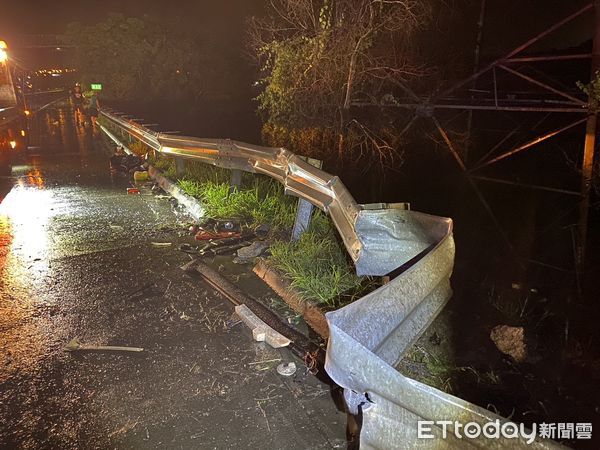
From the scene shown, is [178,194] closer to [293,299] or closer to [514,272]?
[293,299]

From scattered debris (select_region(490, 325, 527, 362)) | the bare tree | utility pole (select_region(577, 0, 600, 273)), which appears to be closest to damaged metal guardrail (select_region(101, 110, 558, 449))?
scattered debris (select_region(490, 325, 527, 362))

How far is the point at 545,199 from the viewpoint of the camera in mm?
10344

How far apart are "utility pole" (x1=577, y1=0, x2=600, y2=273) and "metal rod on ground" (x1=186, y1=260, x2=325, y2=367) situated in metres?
5.06

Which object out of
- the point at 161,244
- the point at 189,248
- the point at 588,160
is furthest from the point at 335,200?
the point at 588,160

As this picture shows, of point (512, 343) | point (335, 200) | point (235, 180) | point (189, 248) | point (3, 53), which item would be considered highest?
point (3, 53)

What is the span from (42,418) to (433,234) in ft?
9.80

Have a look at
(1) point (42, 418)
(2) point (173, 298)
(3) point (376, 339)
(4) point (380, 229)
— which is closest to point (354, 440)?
(3) point (376, 339)

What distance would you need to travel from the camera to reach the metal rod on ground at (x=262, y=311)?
3.65m

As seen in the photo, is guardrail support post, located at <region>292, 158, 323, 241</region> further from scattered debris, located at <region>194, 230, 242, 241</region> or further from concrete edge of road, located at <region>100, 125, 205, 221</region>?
concrete edge of road, located at <region>100, 125, 205, 221</region>

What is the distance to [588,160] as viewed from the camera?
7.27 metres

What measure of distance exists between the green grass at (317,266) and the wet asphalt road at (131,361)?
0.75m

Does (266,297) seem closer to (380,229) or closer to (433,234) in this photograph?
(380,229)

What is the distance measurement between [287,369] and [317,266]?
1510 millimetres

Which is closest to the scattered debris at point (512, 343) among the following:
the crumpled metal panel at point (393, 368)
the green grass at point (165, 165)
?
the crumpled metal panel at point (393, 368)
